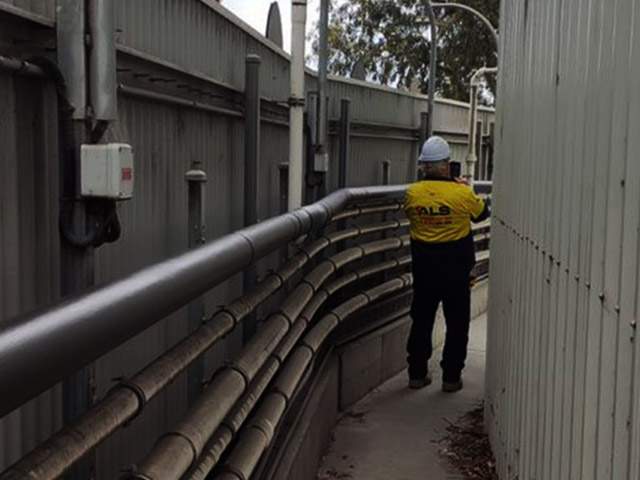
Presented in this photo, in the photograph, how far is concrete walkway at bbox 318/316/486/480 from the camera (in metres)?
5.48

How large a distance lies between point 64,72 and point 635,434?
5.41 feet

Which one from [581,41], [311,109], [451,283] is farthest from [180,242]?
[451,283]

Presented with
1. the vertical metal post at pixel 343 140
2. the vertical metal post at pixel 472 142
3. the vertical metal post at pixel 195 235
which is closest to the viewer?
the vertical metal post at pixel 195 235

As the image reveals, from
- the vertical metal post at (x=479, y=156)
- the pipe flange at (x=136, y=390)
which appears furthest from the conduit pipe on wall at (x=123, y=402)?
the vertical metal post at (x=479, y=156)

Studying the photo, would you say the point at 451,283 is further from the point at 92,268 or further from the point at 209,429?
the point at 92,268

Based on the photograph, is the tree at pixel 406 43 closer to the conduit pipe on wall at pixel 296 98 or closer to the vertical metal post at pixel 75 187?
the conduit pipe on wall at pixel 296 98

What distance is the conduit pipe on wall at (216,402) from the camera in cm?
239

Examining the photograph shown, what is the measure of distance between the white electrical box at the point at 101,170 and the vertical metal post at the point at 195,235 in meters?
0.80

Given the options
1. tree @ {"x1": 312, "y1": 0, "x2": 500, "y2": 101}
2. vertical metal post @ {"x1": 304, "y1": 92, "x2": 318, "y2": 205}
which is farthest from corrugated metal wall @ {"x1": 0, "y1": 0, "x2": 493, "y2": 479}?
tree @ {"x1": 312, "y1": 0, "x2": 500, "y2": 101}

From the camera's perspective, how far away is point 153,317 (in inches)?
84.9

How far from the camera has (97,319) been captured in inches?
70.8

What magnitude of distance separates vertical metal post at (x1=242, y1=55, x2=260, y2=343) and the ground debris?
220cm

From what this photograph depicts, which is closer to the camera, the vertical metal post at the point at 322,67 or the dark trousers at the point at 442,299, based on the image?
the vertical metal post at the point at 322,67

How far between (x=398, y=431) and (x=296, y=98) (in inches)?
107
